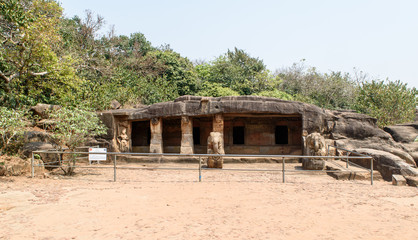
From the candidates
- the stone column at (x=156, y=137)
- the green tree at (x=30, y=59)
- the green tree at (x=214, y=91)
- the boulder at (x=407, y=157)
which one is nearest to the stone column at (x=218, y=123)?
the stone column at (x=156, y=137)

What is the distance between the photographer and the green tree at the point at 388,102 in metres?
22.8

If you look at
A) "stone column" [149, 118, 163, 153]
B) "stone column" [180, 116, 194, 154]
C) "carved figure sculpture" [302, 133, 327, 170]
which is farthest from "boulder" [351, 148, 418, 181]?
"stone column" [149, 118, 163, 153]

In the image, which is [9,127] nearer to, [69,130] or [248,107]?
[69,130]

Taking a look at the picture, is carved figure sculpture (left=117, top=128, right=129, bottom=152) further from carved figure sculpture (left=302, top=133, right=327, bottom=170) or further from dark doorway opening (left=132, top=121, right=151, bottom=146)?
carved figure sculpture (left=302, top=133, right=327, bottom=170)

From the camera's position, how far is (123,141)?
1498 centimetres

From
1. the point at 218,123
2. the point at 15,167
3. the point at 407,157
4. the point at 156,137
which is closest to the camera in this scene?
the point at 15,167

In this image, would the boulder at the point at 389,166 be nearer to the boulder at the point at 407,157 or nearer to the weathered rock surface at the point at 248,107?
the boulder at the point at 407,157

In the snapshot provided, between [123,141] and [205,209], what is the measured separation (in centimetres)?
1002

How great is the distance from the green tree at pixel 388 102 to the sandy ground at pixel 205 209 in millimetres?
16750

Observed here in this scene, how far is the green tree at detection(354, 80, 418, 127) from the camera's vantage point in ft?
74.8

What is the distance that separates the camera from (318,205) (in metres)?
6.22

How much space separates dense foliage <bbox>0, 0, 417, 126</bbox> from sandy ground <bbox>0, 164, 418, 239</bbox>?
24.6 ft

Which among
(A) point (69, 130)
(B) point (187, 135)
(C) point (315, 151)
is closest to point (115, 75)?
(B) point (187, 135)

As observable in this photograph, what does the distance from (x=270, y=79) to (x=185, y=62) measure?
27.3 feet
